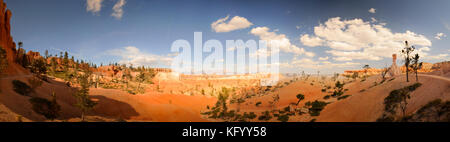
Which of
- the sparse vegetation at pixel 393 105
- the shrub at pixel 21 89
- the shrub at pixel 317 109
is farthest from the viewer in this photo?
the shrub at pixel 317 109

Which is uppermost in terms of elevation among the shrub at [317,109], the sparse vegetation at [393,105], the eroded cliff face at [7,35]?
the eroded cliff face at [7,35]

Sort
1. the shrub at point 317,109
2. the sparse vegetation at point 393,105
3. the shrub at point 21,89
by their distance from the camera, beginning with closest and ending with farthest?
1. the sparse vegetation at point 393,105
2. the shrub at point 21,89
3. the shrub at point 317,109

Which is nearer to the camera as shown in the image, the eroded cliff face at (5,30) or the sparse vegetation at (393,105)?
the sparse vegetation at (393,105)

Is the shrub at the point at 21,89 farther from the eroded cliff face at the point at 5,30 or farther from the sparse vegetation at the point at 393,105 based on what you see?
the sparse vegetation at the point at 393,105

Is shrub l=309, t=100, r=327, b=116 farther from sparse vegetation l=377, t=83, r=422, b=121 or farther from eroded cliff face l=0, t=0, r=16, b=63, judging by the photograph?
eroded cliff face l=0, t=0, r=16, b=63

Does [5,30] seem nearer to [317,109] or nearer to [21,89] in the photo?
[21,89]

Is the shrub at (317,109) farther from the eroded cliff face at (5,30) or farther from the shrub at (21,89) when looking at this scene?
the eroded cliff face at (5,30)

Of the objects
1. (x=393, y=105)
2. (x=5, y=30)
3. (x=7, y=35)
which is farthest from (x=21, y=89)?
(x=393, y=105)

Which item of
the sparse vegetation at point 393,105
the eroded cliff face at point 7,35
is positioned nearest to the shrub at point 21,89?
the eroded cliff face at point 7,35

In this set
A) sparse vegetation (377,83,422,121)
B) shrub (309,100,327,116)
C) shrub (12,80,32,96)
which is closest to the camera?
sparse vegetation (377,83,422,121)

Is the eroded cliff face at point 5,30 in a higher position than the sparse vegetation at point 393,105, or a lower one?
higher

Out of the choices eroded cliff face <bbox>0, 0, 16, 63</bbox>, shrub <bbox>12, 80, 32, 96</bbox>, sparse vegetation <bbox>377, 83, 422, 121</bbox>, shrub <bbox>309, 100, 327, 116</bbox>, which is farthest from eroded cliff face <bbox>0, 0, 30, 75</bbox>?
sparse vegetation <bbox>377, 83, 422, 121</bbox>
